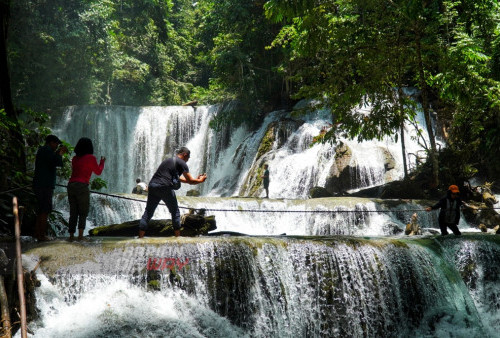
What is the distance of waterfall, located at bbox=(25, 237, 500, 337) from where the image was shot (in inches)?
251

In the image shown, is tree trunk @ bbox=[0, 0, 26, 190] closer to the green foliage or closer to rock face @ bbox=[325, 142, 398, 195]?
rock face @ bbox=[325, 142, 398, 195]

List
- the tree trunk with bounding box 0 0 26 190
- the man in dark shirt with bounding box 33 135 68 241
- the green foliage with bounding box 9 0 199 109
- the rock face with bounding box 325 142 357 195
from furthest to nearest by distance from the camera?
the green foliage with bounding box 9 0 199 109 < the rock face with bounding box 325 142 357 195 < the tree trunk with bounding box 0 0 26 190 < the man in dark shirt with bounding box 33 135 68 241

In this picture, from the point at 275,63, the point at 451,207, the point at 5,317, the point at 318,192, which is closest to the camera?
the point at 5,317

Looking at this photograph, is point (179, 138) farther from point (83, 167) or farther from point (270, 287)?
point (270, 287)

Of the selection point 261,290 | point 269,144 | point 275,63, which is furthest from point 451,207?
point 275,63

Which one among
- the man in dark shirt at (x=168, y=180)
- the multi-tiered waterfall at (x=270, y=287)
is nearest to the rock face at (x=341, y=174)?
the multi-tiered waterfall at (x=270, y=287)

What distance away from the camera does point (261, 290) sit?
284 inches

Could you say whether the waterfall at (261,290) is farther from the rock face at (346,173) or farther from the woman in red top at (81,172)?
the rock face at (346,173)

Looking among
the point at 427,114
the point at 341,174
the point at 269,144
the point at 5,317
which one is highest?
the point at 427,114

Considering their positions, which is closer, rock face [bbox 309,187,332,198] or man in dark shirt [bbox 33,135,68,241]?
man in dark shirt [bbox 33,135,68,241]

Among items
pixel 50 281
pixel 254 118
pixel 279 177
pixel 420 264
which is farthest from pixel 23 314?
pixel 254 118

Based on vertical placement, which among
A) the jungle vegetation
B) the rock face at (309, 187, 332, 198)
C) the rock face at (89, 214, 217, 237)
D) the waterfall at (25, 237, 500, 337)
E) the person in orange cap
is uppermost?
the jungle vegetation

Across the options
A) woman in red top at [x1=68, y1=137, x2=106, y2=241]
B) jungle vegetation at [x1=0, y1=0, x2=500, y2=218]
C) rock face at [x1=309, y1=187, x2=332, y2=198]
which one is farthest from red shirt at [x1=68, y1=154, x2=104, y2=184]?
rock face at [x1=309, y1=187, x2=332, y2=198]

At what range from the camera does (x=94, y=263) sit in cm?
669
